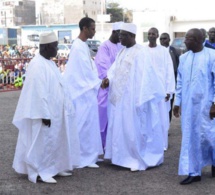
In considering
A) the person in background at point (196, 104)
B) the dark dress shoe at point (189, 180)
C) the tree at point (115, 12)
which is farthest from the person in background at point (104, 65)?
the tree at point (115, 12)

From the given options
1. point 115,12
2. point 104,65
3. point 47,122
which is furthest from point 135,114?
point 115,12

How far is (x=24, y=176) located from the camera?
19.2ft

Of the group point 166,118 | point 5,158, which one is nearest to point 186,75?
point 166,118

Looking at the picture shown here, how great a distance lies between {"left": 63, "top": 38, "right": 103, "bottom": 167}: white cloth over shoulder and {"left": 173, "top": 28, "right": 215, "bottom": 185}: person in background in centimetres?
141

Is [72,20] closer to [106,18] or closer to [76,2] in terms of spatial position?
[76,2]

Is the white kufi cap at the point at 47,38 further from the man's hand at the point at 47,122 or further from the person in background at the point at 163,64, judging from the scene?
the person in background at the point at 163,64

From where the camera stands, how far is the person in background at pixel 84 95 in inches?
247

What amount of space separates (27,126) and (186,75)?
2.01 meters

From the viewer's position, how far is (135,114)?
19.9 feet

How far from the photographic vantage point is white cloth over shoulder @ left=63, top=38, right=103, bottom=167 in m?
6.27

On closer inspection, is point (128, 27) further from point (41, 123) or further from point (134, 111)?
point (41, 123)

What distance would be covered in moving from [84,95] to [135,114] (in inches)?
30.6

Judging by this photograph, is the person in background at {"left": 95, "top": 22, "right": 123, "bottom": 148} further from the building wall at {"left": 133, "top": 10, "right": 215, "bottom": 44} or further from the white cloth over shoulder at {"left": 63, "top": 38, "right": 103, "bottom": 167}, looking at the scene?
the building wall at {"left": 133, "top": 10, "right": 215, "bottom": 44}

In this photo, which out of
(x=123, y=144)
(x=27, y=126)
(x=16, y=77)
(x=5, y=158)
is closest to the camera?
(x=27, y=126)
